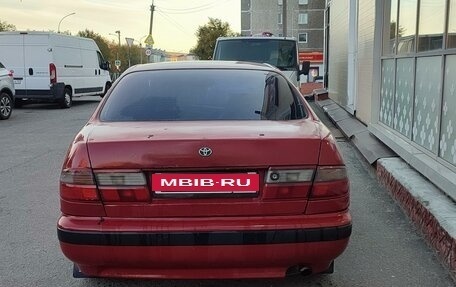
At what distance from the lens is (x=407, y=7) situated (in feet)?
22.9

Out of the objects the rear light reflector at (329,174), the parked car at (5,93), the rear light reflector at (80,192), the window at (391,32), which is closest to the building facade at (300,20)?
the parked car at (5,93)

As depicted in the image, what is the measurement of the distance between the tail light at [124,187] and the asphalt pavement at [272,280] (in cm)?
99

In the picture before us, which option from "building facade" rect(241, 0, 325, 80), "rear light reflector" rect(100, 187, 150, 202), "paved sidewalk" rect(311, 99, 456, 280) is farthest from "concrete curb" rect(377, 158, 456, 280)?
"building facade" rect(241, 0, 325, 80)

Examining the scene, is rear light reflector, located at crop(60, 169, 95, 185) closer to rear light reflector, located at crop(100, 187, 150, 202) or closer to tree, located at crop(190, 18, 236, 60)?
rear light reflector, located at crop(100, 187, 150, 202)

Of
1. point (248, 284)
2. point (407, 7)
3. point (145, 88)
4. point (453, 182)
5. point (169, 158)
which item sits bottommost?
point (248, 284)

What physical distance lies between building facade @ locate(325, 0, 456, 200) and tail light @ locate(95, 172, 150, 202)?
9.13 feet

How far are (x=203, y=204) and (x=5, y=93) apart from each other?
12.0 metres

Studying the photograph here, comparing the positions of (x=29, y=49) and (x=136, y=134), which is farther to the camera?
(x=29, y=49)

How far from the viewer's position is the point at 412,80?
6176 millimetres

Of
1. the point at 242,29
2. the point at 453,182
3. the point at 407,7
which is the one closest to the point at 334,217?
the point at 453,182

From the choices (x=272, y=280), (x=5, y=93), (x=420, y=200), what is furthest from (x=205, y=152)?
(x=5, y=93)

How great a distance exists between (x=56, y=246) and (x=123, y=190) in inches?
70.9

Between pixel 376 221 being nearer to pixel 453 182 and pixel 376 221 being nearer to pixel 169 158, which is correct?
pixel 453 182

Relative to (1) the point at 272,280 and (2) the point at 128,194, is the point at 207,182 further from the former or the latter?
(1) the point at 272,280
